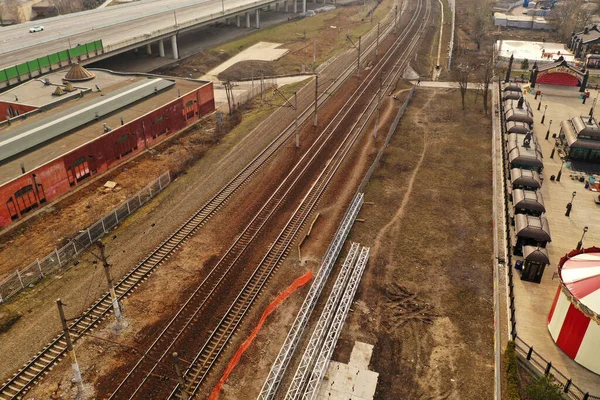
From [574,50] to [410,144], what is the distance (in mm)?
64386

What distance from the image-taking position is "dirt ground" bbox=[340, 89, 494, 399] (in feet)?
87.4

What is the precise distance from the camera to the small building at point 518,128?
51969 mm

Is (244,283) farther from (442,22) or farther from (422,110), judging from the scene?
(442,22)

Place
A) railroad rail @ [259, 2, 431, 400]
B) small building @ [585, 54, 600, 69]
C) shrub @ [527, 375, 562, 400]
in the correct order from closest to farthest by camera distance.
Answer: shrub @ [527, 375, 562, 400], railroad rail @ [259, 2, 431, 400], small building @ [585, 54, 600, 69]

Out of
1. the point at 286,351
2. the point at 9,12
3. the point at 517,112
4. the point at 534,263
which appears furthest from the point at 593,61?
the point at 9,12

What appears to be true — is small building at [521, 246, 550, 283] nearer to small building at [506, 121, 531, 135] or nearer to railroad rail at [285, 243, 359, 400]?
railroad rail at [285, 243, 359, 400]

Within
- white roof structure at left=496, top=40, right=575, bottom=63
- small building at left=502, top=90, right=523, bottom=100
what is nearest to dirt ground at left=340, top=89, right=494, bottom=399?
small building at left=502, top=90, right=523, bottom=100

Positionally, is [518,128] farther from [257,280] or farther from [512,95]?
[257,280]

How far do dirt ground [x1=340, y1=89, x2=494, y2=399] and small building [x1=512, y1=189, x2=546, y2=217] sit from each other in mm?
2686

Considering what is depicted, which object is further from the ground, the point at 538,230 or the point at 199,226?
the point at 538,230

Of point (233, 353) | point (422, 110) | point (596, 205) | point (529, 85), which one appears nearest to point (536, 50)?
point (529, 85)

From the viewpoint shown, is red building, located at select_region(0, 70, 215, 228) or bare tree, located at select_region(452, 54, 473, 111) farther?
bare tree, located at select_region(452, 54, 473, 111)

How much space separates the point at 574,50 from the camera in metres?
96.9

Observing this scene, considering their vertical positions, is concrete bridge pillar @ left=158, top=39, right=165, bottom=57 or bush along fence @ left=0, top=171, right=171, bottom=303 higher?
concrete bridge pillar @ left=158, top=39, right=165, bottom=57
